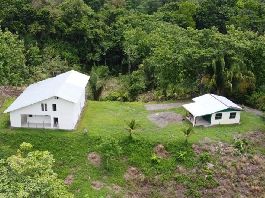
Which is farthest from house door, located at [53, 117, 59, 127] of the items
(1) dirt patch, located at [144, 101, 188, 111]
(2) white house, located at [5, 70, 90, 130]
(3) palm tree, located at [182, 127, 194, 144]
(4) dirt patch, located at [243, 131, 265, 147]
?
(4) dirt patch, located at [243, 131, 265, 147]

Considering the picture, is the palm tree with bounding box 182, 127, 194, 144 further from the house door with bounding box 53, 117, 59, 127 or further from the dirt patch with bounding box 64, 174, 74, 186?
the house door with bounding box 53, 117, 59, 127

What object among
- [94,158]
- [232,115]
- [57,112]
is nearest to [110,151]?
[94,158]

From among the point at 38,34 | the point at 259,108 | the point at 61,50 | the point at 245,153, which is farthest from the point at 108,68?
the point at 245,153

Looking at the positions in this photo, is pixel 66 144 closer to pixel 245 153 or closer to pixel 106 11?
pixel 245 153

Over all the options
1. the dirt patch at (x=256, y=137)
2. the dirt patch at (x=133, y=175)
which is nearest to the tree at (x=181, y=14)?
the dirt patch at (x=256, y=137)

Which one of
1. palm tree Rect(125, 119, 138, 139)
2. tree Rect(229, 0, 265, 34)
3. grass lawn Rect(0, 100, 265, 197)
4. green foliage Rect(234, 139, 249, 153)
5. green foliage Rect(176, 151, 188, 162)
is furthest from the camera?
tree Rect(229, 0, 265, 34)

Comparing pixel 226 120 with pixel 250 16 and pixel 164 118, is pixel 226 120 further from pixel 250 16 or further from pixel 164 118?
pixel 250 16

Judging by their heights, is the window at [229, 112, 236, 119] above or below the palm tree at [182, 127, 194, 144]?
above
